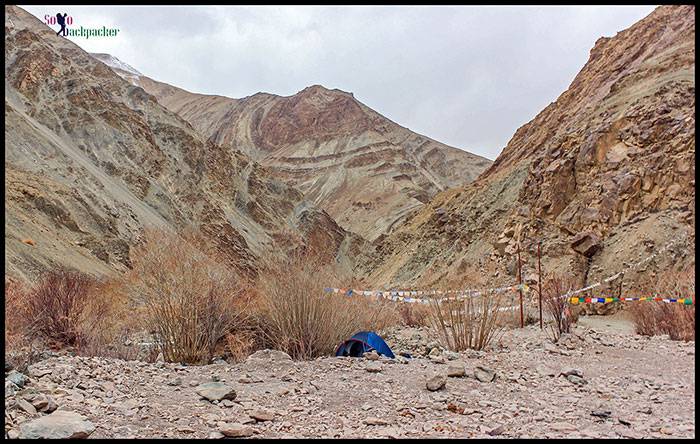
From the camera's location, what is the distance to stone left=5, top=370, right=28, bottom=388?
4.52 metres

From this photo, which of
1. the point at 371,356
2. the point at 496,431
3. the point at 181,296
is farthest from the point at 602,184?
the point at 496,431

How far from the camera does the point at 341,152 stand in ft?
270

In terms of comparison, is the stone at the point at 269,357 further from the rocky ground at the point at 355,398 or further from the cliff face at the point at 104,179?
the cliff face at the point at 104,179

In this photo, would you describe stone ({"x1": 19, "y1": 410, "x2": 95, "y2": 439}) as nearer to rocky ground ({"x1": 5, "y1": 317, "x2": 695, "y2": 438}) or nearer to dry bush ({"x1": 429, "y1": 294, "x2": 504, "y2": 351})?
rocky ground ({"x1": 5, "y1": 317, "x2": 695, "y2": 438})

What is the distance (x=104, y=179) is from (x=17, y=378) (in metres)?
29.6

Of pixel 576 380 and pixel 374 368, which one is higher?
pixel 374 368

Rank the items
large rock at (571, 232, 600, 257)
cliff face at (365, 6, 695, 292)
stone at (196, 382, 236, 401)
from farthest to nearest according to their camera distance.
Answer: large rock at (571, 232, 600, 257)
cliff face at (365, 6, 695, 292)
stone at (196, 382, 236, 401)

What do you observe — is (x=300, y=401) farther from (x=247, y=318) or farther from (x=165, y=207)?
(x=165, y=207)

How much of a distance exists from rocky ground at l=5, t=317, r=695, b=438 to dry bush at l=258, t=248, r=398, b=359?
36.6 inches

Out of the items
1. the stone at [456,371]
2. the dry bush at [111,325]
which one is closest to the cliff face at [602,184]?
the stone at [456,371]

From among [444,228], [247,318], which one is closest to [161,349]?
[247,318]

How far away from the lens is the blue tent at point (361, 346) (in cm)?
764

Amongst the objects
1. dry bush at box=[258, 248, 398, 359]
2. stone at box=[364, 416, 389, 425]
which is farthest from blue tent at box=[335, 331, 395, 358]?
stone at box=[364, 416, 389, 425]

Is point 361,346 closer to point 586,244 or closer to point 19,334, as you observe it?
point 19,334
